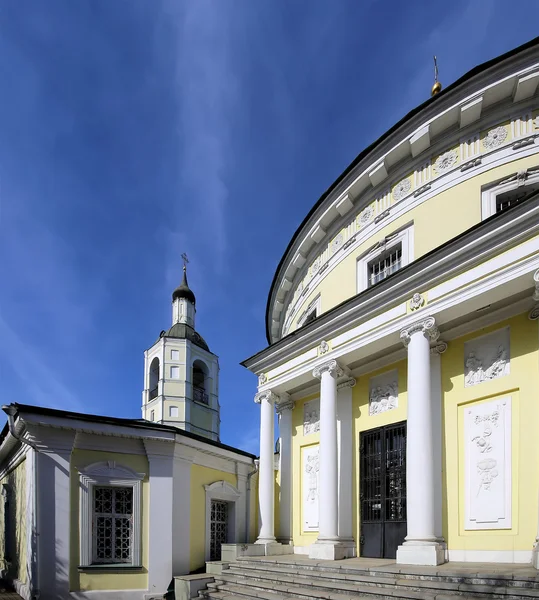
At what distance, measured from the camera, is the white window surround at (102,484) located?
11.4 meters

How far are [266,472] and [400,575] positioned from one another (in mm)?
6168

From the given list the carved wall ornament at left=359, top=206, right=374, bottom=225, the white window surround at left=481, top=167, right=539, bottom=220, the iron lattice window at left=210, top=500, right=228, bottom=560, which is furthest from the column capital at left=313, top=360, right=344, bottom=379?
the iron lattice window at left=210, top=500, right=228, bottom=560

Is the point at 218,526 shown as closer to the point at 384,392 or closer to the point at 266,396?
the point at 266,396

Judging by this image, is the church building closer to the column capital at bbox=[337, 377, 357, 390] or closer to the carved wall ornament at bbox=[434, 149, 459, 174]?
the column capital at bbox=[337, 377, 357, 390]

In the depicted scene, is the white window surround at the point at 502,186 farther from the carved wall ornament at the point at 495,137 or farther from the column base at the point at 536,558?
the column base at the point at 536,558

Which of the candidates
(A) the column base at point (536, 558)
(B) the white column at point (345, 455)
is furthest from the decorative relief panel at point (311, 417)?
(A) the column base at point (536, 558)

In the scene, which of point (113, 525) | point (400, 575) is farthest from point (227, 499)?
point (400, 575)

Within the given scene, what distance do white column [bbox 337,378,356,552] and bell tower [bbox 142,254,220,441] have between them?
91.6ft

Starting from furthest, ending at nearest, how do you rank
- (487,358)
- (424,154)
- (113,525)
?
(424,154) → (113,525) → (487,358)

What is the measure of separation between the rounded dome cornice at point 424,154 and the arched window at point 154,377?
2940 cm

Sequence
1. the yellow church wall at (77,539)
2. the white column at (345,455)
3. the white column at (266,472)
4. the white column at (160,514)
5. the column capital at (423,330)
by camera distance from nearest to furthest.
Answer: the column capital at (423,330), the yellow church wall at (77,539), the white column at (345,455), the white column at (160,514), the white column at (266,472)

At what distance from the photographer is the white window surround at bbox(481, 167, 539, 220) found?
1030cm

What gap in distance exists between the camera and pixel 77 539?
1131 cm

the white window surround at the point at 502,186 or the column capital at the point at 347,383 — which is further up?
the white window surround at the point at 502,186
